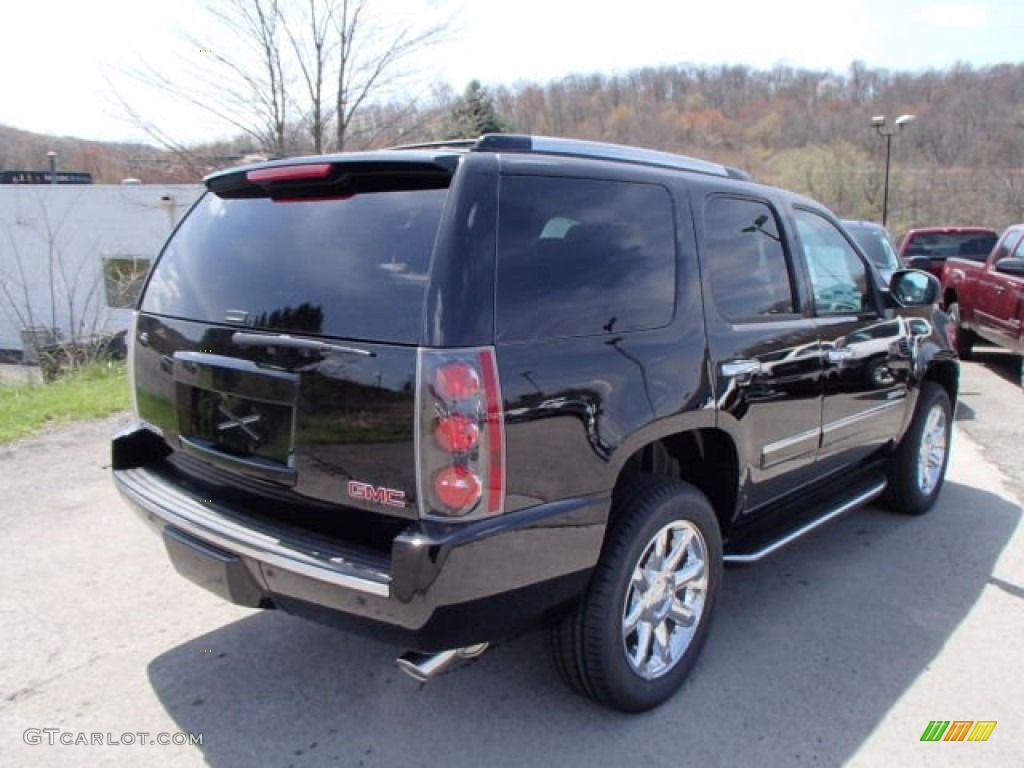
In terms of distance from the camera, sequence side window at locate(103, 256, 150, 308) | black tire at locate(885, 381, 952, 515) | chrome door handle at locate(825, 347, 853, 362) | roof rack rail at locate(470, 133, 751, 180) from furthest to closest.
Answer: side window at locate(103, 256, 150, 308) < black tire at locate(885, 381, 952, 515) < chrome door handle at locate(825, 347, 853, 362) < roof rack rail at locate(470, 133, 751, 180)

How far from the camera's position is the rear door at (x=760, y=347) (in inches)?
122

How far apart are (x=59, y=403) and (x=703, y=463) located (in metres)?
6.37

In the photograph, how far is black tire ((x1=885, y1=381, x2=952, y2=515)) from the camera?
478 cm

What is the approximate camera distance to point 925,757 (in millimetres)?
2652

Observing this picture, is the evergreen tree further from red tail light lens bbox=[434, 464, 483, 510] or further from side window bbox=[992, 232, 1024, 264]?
red tail light lens bbox=[434, 464, 483, 510]

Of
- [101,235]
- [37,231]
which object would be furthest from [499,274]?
[37,231]

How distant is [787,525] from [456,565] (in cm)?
203

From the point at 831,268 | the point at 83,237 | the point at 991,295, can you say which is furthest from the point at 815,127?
the point at 831,268

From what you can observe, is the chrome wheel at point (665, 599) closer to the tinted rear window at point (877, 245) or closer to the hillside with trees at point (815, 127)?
the tinted rear window at point (877, 245)

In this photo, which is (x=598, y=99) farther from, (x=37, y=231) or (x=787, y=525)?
(x=787, y=525)

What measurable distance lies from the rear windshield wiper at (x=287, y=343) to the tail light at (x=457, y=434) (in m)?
0.24

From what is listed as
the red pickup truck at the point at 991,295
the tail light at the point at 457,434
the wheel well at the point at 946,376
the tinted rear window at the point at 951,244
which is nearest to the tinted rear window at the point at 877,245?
the red pickup truck at the point at 991,295

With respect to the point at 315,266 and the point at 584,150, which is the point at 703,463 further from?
the point at 315,266

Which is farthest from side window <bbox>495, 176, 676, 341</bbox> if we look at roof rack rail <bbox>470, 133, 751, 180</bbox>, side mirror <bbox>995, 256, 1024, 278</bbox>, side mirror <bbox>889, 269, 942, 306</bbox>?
side mirror <bbox>995, 256, 1024, 278</bbox>
